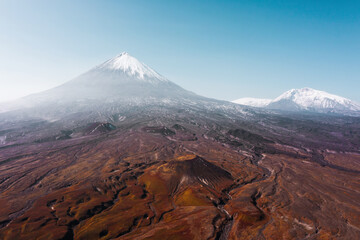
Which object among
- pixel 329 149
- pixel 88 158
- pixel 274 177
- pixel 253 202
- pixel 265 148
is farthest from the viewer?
pixel 329 149

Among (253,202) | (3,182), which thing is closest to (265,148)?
(253,202)

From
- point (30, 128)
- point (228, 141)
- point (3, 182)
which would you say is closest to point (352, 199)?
point (228, 141)

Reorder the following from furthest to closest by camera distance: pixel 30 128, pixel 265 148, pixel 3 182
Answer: pixel 30 128
pixel 265 148
pixel 3 182

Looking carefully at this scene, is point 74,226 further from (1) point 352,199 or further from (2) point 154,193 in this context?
(1) point 352,199

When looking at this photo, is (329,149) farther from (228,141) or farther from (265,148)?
(228,141)

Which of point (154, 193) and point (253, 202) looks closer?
point (253, 202)

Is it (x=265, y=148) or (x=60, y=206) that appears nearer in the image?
(x=60, y=206)
